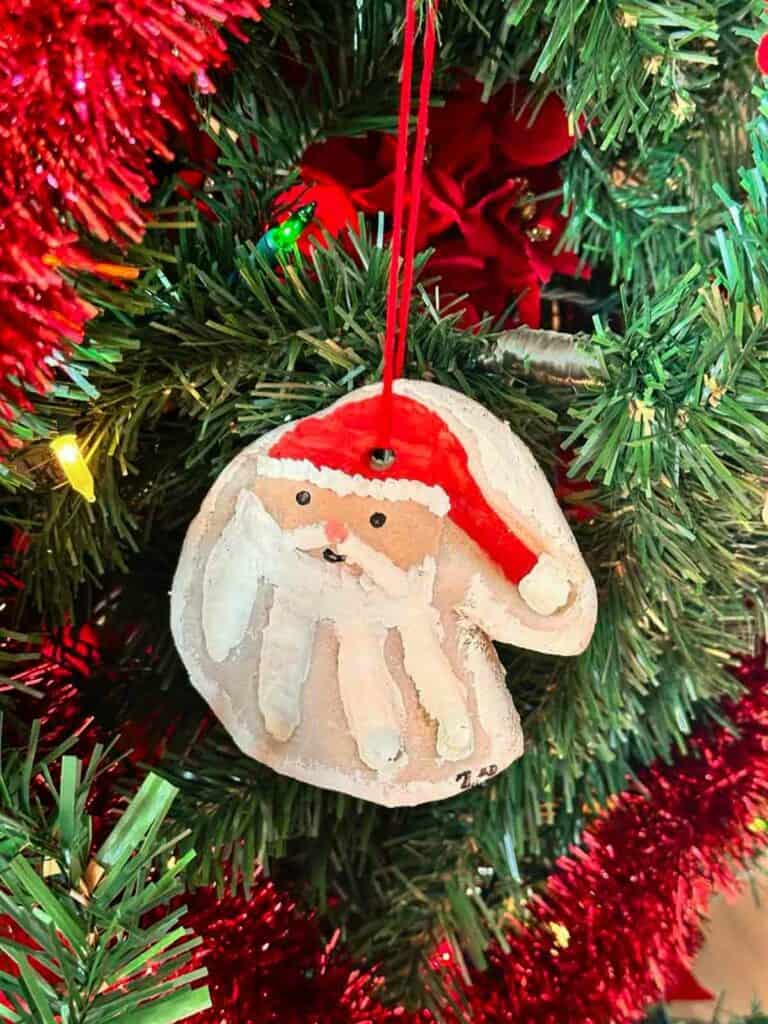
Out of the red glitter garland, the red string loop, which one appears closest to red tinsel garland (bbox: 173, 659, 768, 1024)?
the red glitter garland

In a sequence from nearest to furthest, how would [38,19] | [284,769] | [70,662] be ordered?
[38,19] < [284,769] < [70,662]

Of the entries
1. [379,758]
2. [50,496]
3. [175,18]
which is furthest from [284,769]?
[175,18]

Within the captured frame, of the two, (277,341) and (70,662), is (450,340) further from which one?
(70,662)

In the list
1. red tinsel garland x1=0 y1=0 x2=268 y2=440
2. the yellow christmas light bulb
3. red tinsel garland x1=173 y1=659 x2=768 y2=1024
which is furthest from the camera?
red tinsel garland x1=173 y1=659 x2=768 y2=1024

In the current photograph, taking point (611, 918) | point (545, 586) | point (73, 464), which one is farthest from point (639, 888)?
point (73, 464)

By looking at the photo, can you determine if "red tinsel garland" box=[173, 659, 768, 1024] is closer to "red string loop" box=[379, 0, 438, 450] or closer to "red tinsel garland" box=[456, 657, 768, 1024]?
"red tinsel garland" box=[456, 657, 768, 1024]

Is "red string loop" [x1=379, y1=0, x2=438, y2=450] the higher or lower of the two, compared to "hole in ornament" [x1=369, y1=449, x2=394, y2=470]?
higher

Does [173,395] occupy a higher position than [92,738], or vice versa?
[173,395]

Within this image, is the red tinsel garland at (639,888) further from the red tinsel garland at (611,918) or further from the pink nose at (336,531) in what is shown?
the pink nose at (336,531)
